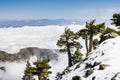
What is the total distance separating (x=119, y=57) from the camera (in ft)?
153

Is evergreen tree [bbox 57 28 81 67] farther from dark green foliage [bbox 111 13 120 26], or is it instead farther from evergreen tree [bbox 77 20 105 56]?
dark green foliage [bbox 111 13 120 26]

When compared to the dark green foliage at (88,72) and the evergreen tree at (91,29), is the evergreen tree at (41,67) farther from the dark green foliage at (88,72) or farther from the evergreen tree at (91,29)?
the dark green foliage at (88,72)

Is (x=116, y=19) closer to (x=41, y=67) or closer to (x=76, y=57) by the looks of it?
(x=76, y=57)

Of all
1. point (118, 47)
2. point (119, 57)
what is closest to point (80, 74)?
point (119, 57)

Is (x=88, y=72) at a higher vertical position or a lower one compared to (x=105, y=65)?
lower

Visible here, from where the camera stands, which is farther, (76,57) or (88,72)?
(76,57)

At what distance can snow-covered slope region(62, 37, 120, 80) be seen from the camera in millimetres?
40569

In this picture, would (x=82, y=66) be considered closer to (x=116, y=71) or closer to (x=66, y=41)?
(x=116, y=71)

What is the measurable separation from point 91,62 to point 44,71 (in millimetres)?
23533

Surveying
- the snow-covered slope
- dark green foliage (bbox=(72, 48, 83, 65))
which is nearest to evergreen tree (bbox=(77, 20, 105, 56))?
dark green foliage (bbox=(72, 48, 83, 65))

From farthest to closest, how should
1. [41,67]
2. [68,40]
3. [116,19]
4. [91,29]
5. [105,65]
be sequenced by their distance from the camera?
[116,19], [68,40], [91,29], [41,67], [105,65]

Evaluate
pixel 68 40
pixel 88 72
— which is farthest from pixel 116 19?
pixel 88 72

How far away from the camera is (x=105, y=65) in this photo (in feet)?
143

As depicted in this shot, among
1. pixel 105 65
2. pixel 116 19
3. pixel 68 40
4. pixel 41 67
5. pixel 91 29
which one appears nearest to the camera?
pixel 105 65
